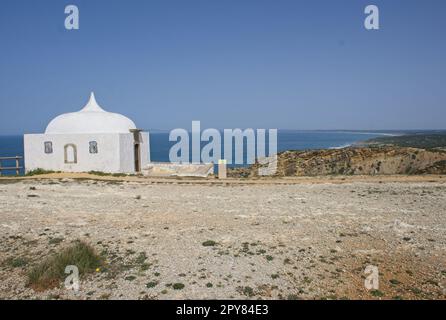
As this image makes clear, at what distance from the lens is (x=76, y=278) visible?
6.57m

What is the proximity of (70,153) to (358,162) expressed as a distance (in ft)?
70.8

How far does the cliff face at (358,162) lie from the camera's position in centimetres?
2680

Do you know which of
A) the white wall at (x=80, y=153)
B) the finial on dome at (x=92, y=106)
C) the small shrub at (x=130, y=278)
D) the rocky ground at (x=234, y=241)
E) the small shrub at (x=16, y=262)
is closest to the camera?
the rocky ground at (x=234, y=241)

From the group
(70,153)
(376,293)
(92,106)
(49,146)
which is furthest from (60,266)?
(92,106)

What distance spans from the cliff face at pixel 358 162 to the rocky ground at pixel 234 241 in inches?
498

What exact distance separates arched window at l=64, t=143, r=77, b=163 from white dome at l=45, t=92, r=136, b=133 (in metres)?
1.08

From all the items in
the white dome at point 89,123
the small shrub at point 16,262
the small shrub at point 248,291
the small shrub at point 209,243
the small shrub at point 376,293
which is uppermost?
the white dome at point 89,123

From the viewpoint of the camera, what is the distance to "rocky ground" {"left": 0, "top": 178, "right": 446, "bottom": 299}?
20.4 feet

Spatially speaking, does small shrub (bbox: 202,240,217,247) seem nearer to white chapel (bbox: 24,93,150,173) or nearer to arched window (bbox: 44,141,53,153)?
white chapel (bbox: 24,93,150,173)

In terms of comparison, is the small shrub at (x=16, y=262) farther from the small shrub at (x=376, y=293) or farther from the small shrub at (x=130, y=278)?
the small shrub at (x=376, y=293)

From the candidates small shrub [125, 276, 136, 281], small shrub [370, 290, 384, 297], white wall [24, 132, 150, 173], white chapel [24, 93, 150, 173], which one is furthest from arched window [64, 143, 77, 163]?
small shrub [370, 290, 384, 297]

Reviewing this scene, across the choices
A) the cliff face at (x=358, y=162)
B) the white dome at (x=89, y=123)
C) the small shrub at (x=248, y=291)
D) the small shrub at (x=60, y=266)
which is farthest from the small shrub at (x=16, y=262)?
the cliff face at (x=358, y=162)

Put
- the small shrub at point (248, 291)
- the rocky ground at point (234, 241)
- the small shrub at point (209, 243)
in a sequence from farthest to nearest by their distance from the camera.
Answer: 1. the small shrub at point (209, 243)
2. the rocky ground at point (234, 241)
3. the small shrub at point (248, 291)
